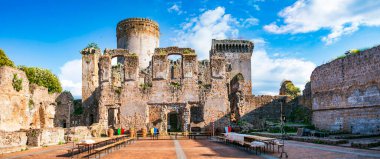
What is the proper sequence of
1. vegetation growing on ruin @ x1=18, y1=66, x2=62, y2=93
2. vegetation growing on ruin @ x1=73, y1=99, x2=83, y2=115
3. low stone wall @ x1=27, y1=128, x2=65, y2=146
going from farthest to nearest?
vegetation growing on ruin @ x1=18, y1=66, x2=62, y2=93
vegetation growing on ruin @ x1=73, y1=99, x2=83, y2=115
low stone wall @ x1=27, y1=128, x2=65, y2=146

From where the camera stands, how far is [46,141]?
19.1m

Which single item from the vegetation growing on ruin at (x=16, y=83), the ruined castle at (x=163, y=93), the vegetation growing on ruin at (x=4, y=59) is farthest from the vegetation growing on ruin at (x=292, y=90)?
the vegetation growing on ruin at (x=4, y=59)

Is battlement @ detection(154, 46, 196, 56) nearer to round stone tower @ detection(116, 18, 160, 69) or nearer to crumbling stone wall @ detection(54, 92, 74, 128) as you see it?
crumbling stone wall @ detection(54, 92, 74, 128)

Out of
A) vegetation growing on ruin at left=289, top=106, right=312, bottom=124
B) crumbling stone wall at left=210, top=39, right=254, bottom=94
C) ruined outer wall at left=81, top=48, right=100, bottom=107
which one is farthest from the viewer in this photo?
crumbling stone wall at left=210, top=39, right=254, bottom=94

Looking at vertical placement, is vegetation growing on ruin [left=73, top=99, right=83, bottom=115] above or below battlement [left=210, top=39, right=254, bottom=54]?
below

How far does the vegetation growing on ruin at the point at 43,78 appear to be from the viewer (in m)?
45.3

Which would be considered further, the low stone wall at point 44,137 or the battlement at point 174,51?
the battlement at point 174,51

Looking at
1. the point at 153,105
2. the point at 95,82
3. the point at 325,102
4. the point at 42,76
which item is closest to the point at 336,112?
the point at 325,102

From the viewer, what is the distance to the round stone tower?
52.9m

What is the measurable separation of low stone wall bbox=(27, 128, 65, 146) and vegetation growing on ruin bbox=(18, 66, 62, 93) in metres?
27.0

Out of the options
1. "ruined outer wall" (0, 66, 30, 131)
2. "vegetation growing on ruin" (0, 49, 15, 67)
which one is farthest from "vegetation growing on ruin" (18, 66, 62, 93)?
"ruined outer wall" (0, 66, 30, 131)

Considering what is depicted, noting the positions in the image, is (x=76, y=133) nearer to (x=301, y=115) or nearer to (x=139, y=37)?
(x=301, y=115)

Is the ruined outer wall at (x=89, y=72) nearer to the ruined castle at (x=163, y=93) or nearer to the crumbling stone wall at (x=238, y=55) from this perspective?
the ruined castle at (x=163, y=93)

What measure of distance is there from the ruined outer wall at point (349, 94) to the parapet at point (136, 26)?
3240 centimetres
